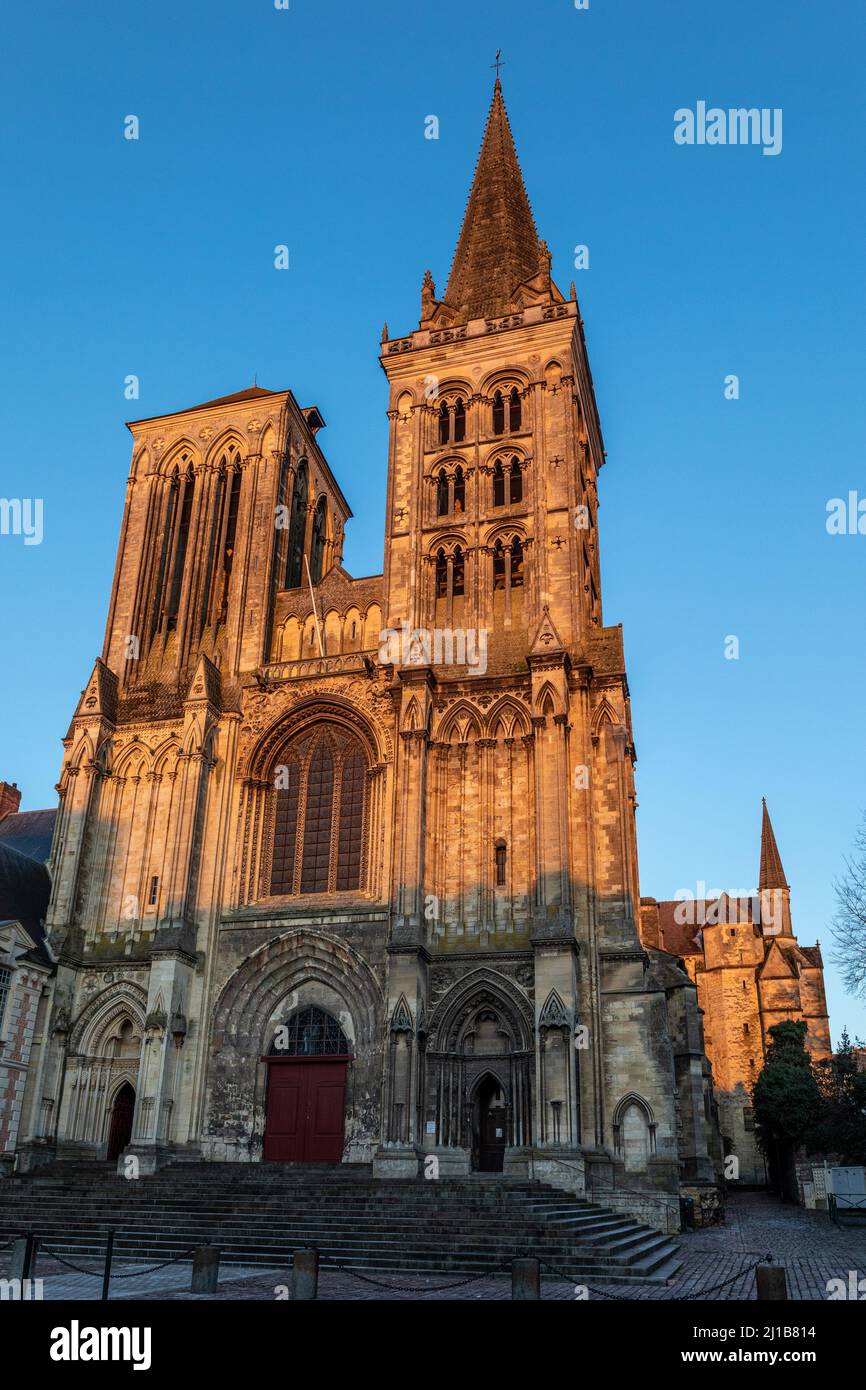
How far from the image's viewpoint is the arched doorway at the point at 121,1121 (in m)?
27.7

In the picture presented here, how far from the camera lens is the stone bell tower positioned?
2491 cm

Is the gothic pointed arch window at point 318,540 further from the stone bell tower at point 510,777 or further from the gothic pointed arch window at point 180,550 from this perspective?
the stone bell tower at point 510,777

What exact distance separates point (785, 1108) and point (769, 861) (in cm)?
2571

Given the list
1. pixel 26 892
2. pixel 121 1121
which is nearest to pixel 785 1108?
pixel 121 1121

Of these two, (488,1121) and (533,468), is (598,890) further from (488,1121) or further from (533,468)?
(533,468)

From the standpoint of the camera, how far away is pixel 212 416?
36.8 metres

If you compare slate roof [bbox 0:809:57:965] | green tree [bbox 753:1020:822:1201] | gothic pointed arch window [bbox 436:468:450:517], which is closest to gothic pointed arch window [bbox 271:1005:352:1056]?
slate roof [bbox 0:809:57:965]

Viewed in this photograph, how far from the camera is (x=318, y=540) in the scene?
3928cm

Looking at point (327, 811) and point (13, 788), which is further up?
point (13, 788)

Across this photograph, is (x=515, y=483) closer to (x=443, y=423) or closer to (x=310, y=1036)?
(x=443, y=423)

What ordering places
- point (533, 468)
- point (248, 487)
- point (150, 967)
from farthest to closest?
point (248, 487) → point (533, 468) → point (150, 967)

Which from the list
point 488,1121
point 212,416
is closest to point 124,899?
point 488,1121
